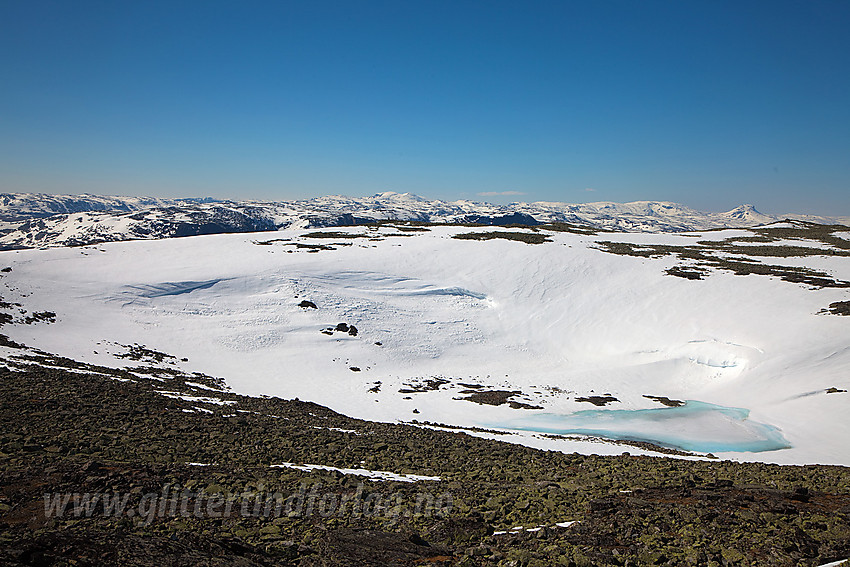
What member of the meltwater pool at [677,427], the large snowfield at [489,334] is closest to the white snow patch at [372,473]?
the large snowfield at [489,334]

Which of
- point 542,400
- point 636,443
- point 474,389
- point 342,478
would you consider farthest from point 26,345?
point 636,443

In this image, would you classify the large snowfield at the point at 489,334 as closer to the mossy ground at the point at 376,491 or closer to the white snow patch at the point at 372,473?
the mossy ground at the point at 376,491

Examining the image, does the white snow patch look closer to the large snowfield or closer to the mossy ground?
the mossy ground

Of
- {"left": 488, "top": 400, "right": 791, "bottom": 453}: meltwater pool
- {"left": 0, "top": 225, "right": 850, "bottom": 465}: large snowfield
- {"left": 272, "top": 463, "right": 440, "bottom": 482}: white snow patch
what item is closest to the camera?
{"left": 272, "top": 463, "right": 440, "bottom": 482}: white snow patch

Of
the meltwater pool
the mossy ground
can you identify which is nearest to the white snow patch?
the mossy ground

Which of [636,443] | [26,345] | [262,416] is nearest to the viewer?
[262,416]

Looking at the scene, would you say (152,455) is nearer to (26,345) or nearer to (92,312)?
(26,345)

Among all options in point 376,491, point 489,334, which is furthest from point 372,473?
point 489,334

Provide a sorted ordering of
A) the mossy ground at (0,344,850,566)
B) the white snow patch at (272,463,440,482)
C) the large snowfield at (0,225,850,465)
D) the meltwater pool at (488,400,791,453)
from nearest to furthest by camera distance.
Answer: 1. the mossy ground at (0,344,850,566)
2. the white snow patch at (272,463,440,482)
3. the meltwater pool at (488,400,791,453)
4. the large snowfield at (0,225,850,465)
